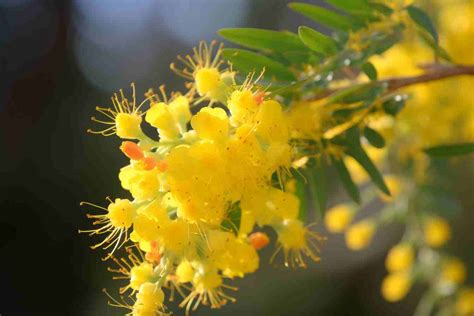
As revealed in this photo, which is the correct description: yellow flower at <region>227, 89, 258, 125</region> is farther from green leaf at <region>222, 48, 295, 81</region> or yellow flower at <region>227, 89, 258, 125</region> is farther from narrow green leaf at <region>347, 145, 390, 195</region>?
narrow green leaf at <region>347, 145, 390, 195</region>

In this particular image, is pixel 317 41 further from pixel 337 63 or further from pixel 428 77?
pixel 428 77

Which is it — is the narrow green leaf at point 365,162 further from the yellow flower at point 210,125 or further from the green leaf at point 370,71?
the yellow flower at point 210,125

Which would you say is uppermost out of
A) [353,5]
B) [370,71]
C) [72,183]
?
Result: [353,5]

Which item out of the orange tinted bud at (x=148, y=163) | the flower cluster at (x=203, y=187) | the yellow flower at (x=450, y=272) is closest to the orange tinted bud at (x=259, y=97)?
the flower cluster at (x=203, y=187)

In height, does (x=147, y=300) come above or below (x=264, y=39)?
below

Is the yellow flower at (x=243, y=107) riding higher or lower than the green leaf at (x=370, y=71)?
higher

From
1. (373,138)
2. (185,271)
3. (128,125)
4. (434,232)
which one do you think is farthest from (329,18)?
(434,232)
